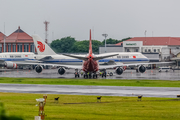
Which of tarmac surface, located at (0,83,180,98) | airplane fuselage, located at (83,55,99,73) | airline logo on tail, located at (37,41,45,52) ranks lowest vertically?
tarmac surface, located at (0,83,180,98)

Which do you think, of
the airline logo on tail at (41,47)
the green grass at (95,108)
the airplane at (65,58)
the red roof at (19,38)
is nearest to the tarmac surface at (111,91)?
the green grass at (95,108)

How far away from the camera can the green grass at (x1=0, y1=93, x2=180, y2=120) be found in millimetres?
21062

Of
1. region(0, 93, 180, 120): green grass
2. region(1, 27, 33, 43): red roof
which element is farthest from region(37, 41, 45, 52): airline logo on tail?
region(1, 27, 33, 43): red roof

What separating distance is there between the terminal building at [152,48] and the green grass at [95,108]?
98.9 metres

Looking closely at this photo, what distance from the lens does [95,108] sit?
79.6 ft

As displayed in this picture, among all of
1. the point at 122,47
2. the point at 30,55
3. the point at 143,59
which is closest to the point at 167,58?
the point at 122,47

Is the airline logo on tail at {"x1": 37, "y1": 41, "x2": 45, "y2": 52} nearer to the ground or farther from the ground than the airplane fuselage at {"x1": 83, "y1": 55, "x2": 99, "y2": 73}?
farther from the ground

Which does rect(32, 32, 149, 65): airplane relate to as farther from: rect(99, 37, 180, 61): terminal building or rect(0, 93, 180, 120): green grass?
rect(0, 93, 180, 120): green grass

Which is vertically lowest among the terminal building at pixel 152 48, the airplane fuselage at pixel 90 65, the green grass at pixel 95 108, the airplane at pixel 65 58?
the green grass at pixel 95 108

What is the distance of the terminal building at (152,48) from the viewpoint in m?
131

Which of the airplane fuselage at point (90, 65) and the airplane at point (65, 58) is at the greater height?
the airplane at point (65, 58)

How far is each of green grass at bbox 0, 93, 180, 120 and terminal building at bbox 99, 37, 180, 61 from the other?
98.9m

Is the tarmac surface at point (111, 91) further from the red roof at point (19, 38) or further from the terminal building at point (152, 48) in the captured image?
the red roof at point (19, 38)

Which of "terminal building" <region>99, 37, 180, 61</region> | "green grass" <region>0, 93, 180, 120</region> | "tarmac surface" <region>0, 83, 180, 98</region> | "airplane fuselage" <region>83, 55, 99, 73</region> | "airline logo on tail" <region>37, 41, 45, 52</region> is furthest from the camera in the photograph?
"terminal building" <region>99, 37, 180, 61</region>
